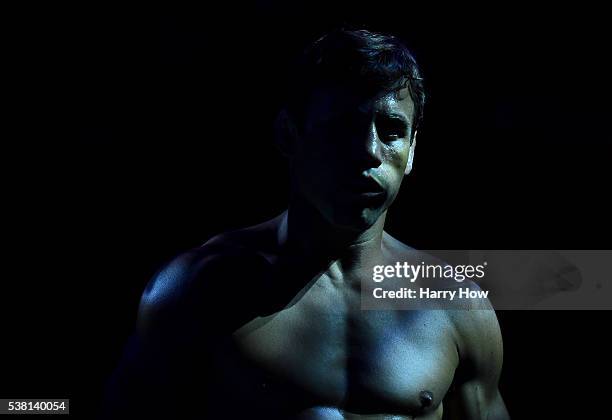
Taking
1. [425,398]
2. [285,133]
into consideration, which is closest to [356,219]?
[285,133]

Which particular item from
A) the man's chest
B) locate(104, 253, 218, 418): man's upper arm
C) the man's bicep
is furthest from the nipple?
locate(104, 253, 218, 418): man's upper arm

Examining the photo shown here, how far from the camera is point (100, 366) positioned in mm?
2426

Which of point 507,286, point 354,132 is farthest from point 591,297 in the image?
Answer: point 354,132

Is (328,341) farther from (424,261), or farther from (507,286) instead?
(507,286)

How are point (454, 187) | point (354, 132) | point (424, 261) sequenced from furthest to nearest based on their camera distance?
point (454, 187) < point (424, 261) < point (354, 132)

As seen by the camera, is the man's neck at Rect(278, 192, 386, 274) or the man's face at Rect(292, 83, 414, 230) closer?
the man's face at Rect(292, 83, 414, 230)

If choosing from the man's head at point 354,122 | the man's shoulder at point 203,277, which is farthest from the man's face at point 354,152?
the man's shoulder at point 203,277

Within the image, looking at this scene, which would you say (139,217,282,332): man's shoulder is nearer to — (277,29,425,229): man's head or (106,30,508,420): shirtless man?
(106,30,508,420): shirtless man

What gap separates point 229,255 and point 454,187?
68cm

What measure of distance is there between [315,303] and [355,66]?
393 millimetres

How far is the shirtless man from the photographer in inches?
73.9

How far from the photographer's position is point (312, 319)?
195 cm

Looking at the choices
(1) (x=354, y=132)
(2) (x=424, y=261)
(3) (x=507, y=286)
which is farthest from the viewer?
(3) (x=507, y=286)

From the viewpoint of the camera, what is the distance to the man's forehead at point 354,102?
1.88 meters
